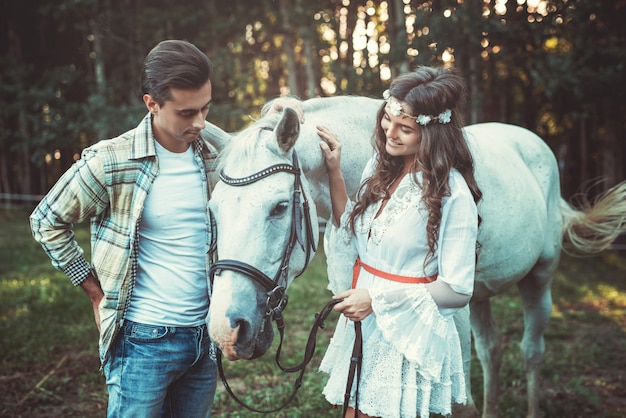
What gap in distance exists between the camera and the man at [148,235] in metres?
1.82

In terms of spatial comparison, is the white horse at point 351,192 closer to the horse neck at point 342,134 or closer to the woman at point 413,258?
the horse neck at point 342,134

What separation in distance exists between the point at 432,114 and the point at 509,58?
1097 cm

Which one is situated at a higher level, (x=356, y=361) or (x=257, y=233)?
(x=257, y=233)

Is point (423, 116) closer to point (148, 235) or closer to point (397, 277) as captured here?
point (397, 277)

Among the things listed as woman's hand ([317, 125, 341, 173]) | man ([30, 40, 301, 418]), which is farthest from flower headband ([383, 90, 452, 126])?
man ([30, 40, 301, 418])

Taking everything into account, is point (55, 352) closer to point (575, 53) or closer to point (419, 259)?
point (419, 259)

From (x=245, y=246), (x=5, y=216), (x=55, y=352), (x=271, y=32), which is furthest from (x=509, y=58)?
(x=5, y=216)

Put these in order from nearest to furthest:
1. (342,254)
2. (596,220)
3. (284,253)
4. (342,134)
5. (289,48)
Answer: (284,253), (342,254), (342,134), (596,220), (289,48)

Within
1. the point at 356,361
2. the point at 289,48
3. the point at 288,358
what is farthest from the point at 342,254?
the point at 289,48

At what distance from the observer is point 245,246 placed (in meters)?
1.77

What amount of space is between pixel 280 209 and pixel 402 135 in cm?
54

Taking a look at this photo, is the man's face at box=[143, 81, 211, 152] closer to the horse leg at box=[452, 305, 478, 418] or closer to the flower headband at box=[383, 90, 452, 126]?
the flower headband at box=[383, 90, 452, 126]

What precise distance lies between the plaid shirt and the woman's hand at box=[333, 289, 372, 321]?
51 cm

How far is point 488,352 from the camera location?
12.2ft
